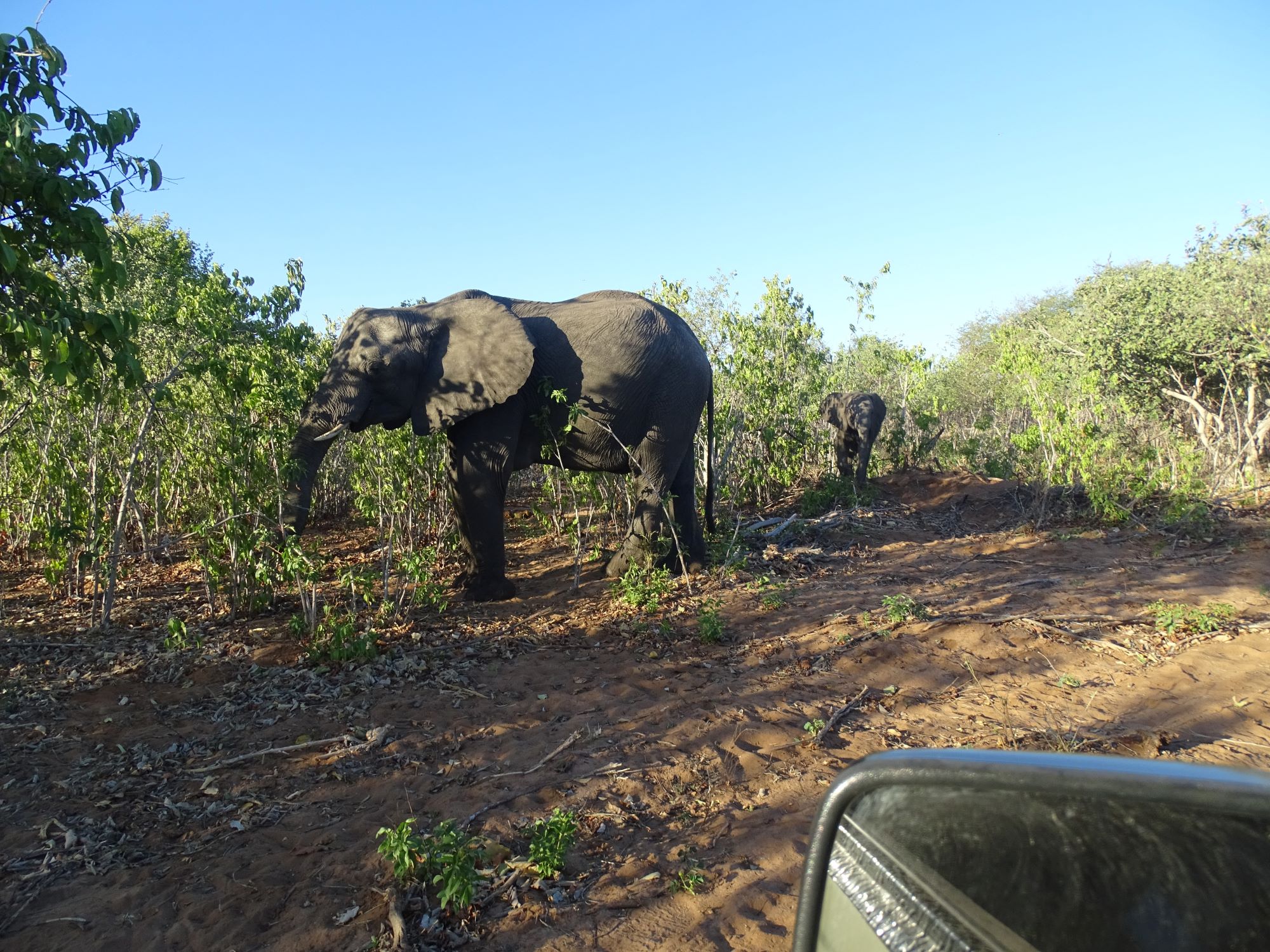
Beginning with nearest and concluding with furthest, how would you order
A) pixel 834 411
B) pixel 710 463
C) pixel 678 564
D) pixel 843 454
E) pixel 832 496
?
pixel 678 564
pixel 710 463
pixel 832 496
pixel 843 454
pixel 834 411

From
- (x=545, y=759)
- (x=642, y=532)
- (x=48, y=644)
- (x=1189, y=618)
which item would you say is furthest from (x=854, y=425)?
(x=48, y=644)

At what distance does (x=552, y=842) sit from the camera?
322 cm

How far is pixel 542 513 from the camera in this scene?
9.09m

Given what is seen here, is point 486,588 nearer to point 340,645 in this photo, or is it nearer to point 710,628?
point 340,645

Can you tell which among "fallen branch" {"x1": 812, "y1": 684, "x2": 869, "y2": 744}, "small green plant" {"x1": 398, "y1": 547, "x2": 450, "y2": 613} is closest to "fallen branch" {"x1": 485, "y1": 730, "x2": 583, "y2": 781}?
"fallen branch" {"x1": 812, "y1": 684, "x2": 869, "y2": 744}

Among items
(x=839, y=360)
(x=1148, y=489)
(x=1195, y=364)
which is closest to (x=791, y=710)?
(x=1148, y=489)

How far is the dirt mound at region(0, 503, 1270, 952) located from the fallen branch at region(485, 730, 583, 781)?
0.04ft

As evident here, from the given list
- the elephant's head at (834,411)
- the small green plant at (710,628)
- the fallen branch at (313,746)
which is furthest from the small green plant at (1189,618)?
the elephant's head at (834,411)

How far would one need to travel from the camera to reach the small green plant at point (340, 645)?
5.46 m

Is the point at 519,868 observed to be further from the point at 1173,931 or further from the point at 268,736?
the point at 1173,931

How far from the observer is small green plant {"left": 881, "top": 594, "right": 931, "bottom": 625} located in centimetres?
621

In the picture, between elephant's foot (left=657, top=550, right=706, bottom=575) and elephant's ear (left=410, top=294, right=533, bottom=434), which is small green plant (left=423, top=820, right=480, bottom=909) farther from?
elephant's foot (left=657, top=550, right=706, bottom=575)

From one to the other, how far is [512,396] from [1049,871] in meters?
6.58

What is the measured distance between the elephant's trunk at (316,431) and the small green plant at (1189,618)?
6579mm
